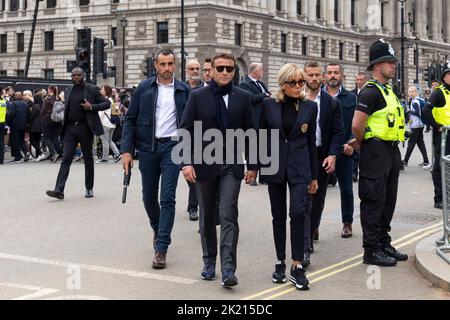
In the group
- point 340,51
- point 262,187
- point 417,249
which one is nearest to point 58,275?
point 417,249

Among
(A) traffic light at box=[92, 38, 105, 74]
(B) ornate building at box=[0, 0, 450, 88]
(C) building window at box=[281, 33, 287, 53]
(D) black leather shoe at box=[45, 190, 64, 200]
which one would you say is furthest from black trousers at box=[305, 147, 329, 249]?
(C) building window at box=[281, 33, 287, 53]

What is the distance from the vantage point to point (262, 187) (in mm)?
14039

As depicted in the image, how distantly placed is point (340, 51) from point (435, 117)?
7100 cm

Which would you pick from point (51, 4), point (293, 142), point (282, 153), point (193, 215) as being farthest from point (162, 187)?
point (51, 4)

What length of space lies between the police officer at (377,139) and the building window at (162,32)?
2167 inches

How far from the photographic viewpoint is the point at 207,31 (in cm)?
5831

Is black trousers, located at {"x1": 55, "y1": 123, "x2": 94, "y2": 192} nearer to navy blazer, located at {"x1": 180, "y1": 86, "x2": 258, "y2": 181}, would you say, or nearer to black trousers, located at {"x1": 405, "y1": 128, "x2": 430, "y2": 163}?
navy blazer, located at {"x1": 180, "y1": 86, "x2": 258, "y2": 181}

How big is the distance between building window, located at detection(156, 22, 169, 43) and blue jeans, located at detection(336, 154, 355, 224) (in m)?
53.7

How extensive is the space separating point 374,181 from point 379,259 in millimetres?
754

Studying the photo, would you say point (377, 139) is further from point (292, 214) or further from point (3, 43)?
point (3, 43)

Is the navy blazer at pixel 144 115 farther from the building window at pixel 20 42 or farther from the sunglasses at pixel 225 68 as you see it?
the building window at pixel 20 42
